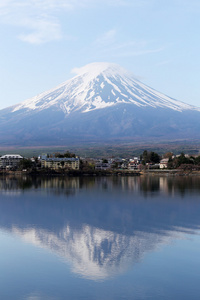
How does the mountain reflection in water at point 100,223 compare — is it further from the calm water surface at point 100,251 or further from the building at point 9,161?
the building at point 9,161

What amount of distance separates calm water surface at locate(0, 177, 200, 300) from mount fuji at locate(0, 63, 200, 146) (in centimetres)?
7178

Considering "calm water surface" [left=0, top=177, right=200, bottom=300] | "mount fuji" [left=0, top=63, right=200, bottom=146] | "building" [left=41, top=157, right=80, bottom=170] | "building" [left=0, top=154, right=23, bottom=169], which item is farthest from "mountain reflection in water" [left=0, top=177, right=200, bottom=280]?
"mount fuji" [left=0, top=63, right=200, bottom=146]

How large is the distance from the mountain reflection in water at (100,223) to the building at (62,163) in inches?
Answer: 719

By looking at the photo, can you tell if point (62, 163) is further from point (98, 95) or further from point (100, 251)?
point (98, 95)

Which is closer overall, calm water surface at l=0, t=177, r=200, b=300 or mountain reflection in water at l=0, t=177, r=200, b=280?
calm water surface at l=0, t=177, r=200, b=300

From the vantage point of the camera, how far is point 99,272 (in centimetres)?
775

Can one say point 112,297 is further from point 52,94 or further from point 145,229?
point 52,94

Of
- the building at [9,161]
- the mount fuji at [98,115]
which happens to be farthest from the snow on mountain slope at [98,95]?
the building at [9,161]

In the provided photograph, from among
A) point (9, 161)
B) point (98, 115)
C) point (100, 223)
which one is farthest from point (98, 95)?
point (100, 223)

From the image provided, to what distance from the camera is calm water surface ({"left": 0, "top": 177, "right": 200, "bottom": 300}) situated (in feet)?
22.9

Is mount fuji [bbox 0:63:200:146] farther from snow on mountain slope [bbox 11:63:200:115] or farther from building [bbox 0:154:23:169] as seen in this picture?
building [bbox 0:154:23:169]

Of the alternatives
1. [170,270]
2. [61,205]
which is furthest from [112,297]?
[61,205]

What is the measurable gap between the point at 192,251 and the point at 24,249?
369 centimetres

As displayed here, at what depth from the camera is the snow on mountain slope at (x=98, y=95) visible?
10788cm
